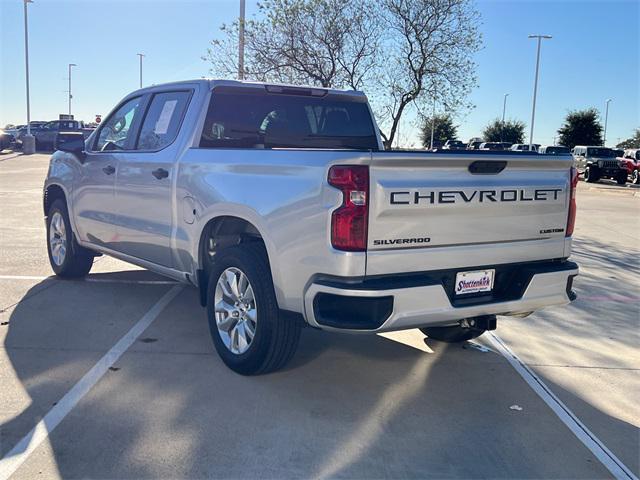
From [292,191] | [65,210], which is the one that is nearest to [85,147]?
[65,210]

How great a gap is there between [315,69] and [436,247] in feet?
45.3

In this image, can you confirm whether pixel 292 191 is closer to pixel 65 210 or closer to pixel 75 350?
pixel 75 350

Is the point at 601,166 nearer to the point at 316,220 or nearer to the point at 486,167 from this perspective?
the point at 486,167

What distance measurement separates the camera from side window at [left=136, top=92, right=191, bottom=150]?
5.25 m

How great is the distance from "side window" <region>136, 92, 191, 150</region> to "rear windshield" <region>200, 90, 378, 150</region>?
1.06 ft

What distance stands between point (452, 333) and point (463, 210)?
5.26 feet

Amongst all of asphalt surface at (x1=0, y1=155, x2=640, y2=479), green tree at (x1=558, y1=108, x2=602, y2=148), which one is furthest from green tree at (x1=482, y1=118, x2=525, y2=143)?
asphalt surface at (x1=0, y1=155, x2=640, y2=479)

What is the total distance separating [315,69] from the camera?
663 inches

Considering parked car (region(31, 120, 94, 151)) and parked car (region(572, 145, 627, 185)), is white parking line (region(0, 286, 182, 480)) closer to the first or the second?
parked car (region(572, 145, 627, 185))

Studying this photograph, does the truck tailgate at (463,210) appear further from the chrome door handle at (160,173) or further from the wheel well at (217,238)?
the chrome door handle at (160,173)

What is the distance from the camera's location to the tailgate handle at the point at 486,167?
3.87m

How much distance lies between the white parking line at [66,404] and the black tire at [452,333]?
2.32m

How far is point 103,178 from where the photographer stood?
5.98 meters

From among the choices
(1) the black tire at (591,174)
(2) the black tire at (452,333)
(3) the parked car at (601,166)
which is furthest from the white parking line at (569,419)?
(1) the black tire at (591,174)
